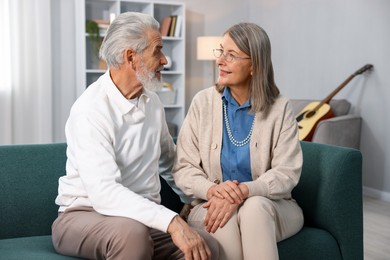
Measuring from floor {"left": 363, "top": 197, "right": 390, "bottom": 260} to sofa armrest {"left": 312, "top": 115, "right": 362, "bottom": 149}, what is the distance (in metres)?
0.50

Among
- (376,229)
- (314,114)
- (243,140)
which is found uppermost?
(243,140)

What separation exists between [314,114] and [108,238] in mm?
3376

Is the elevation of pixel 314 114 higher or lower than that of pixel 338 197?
higher

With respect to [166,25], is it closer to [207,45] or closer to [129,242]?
[207,45]

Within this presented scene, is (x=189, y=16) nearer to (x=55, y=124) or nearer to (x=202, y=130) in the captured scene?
(x=55, y=124)

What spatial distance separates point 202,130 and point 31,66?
3.96m

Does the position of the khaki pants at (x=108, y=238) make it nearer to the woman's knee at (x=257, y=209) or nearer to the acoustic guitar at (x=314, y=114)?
the woman's knee at (x=257, y=209)

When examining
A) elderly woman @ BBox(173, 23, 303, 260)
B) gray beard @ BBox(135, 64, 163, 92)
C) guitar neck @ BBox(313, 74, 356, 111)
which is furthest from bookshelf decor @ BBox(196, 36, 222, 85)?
gray beard @ BBox(135, 64, 163, 92)

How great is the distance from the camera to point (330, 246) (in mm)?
2104

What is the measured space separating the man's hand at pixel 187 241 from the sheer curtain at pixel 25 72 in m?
4.26

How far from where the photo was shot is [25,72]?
5637 millimetres

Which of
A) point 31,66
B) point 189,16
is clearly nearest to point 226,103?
point 31,66

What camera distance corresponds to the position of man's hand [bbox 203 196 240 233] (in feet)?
6.17

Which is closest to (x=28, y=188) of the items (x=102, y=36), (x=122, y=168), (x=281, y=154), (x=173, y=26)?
(x=122, y=168)
